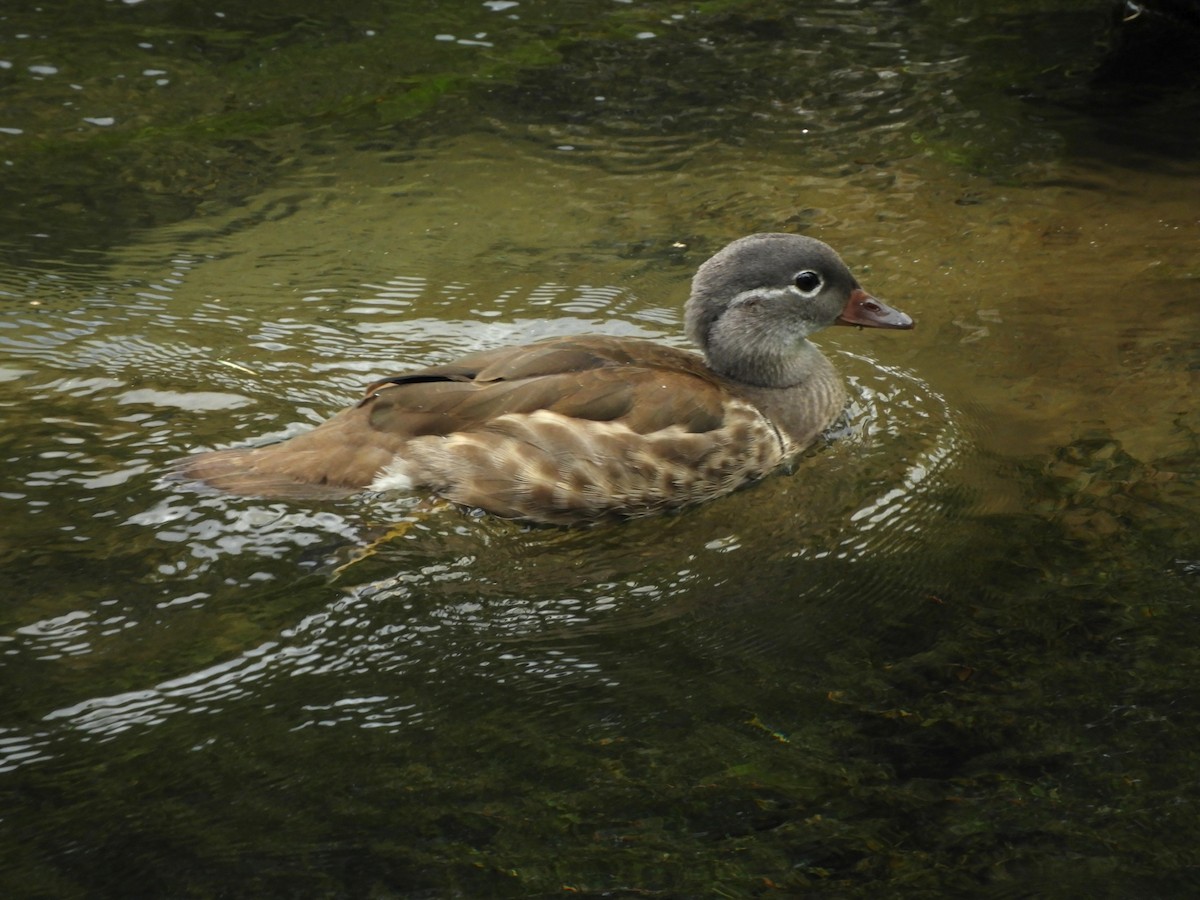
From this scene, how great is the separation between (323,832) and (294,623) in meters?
1.11

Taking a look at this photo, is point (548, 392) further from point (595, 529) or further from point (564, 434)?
point (595, 529)

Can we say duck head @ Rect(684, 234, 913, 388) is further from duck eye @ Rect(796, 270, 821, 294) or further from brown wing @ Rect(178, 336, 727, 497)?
brown wing @ Rect(178, 336, 727, 497)

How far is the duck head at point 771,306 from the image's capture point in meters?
6.33

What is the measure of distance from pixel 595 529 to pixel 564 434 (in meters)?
0.42

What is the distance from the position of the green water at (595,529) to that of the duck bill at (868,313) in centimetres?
38

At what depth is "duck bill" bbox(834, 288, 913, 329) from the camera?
21.2 feet

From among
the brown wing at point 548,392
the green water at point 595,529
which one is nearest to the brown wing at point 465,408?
the brown wing at point 548,392

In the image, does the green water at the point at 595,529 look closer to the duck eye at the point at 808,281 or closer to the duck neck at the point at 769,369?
the duck neck at the point at 769,369

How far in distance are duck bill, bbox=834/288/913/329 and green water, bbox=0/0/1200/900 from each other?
378 mm

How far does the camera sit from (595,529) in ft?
19.1

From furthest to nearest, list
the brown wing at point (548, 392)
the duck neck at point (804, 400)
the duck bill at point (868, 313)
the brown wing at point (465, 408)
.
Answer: the duck bill at point (868, 313) → the duck neck at point (804, 400) → the brown wing at point (548, 392) → the brown wing at point (465, 408)

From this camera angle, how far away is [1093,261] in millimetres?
7441

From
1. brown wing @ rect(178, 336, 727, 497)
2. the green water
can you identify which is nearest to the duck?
brown wing @ rect(178, 336, 727, 497)

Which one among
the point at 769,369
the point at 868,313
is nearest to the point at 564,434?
the point at 769,369
